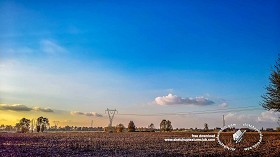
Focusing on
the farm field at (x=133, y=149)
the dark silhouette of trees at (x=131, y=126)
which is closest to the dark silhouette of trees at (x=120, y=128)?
the dark silhouette of trees at (x=131, y=126)

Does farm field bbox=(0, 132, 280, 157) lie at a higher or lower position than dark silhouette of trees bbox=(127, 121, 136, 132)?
higher

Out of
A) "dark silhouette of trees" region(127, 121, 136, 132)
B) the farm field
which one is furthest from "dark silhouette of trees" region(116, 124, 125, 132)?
the farm field

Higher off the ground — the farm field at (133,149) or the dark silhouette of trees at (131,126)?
the farm field at (133,149)

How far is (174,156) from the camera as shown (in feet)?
85.7

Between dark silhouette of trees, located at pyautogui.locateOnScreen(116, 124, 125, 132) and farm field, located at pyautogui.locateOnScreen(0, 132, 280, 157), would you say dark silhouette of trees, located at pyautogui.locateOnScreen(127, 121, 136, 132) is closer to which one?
dark silhouette of trees, located at pyautogui.locateOnScreen(116, 124, 125, 132)

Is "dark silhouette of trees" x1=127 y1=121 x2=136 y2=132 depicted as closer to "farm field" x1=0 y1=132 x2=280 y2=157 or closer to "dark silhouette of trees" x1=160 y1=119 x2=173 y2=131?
"dark silhouette of trees" x1=160 y1=119 x2=173 y2=131

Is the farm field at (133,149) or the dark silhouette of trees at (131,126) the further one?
the dark silhouette of trees at (131,126)

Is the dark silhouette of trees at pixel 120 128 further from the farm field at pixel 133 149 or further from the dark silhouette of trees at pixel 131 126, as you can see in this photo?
the farm field at pixel 133 149

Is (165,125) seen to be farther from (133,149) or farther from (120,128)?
(133,149)

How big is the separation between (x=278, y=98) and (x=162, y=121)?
136 m

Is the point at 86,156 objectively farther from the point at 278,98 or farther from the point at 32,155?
the point at 278,98

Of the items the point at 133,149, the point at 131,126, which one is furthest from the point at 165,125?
the point at 133,149

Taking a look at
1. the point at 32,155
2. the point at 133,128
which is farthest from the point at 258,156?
the point at 133,128

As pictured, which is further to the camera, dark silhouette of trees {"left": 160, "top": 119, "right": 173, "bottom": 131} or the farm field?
dark silhouette of trees {"left": 160, "top": 119, "right": 173, "bottom": 131}
